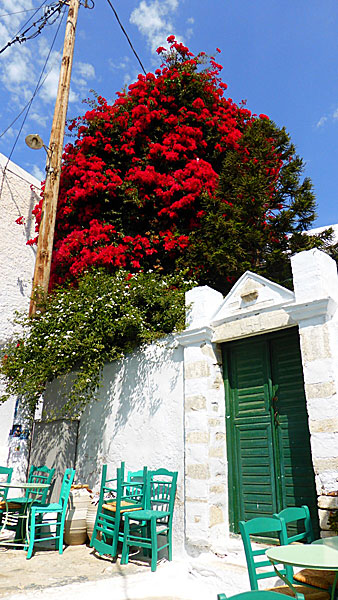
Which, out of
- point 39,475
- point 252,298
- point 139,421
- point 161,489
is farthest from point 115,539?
point 252,298

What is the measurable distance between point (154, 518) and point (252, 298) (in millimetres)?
2551

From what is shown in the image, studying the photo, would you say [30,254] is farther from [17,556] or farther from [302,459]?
[302,459]

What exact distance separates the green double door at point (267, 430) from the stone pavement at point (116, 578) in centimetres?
65

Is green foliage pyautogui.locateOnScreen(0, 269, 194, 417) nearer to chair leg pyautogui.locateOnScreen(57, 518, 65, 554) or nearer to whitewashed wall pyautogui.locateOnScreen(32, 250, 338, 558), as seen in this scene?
whitewashed wall pyautogui.locateOnScreen(32, 250, 338, 558)

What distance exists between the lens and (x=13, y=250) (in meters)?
9.41

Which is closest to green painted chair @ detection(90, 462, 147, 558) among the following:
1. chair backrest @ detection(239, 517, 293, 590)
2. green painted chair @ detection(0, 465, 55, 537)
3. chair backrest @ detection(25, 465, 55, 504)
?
green painted chair @ detection(0, 465, 55, 537)

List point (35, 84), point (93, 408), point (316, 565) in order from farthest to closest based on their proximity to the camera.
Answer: point (35, 84) → point (93, 408) → point (316, 565)

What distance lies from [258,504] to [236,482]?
33 centimetres

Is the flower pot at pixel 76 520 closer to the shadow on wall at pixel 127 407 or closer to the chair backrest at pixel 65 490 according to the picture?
the chair backrest at pixel 65 490

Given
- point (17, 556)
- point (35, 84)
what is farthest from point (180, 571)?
point (35, 84)

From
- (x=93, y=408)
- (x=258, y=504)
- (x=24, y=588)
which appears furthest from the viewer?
(x=93, y=408)

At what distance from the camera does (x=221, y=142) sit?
8.43m

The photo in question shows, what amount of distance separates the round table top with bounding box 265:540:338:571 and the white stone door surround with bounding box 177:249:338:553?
1.29 m

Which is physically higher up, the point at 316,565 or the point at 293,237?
the point at 293,237
